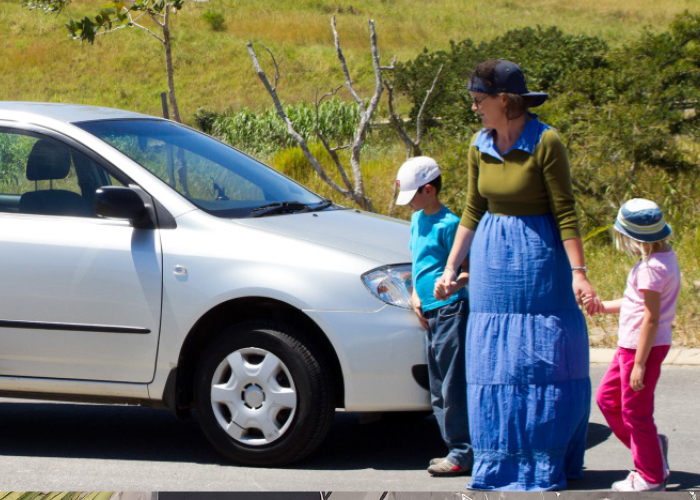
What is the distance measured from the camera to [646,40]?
472 inches

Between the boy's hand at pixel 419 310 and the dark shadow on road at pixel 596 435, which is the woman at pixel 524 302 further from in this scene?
the dark shadow on road at pixel 596 435

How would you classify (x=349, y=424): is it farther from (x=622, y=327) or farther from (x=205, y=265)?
(x=622, y=327)

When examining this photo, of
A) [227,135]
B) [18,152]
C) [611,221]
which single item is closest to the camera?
[18,152]

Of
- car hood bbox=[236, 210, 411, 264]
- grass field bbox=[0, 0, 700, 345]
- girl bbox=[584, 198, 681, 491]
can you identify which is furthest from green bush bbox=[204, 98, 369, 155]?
grass field bbox=[0, 0, 700, 345]

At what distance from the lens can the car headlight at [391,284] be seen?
14.7 ft

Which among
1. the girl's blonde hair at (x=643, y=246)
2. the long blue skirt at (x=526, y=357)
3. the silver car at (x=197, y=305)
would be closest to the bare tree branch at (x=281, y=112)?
the silver car at (x=197, y=305)

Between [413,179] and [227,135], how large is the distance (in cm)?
1579

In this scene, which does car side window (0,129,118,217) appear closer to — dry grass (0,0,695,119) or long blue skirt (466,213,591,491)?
long blue skirt (466,213,591,491)

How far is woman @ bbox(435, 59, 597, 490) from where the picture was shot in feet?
13.0

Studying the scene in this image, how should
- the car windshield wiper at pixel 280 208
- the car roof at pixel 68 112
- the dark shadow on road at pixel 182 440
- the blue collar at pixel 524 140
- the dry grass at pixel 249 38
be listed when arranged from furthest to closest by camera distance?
1. the dry grass at pixel 249 38
2. the car roof at pixel 68 112
3. the car windshield wiper at pixel 280 208
4. the dark shadow on road at pixel 182 440
5. the blue collar at pixel 524 140

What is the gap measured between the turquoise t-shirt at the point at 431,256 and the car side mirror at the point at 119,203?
134cm

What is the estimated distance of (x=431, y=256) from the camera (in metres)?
4.34

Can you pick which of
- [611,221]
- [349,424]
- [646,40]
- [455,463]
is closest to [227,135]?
[646,40]

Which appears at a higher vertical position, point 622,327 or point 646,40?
point 646,40
